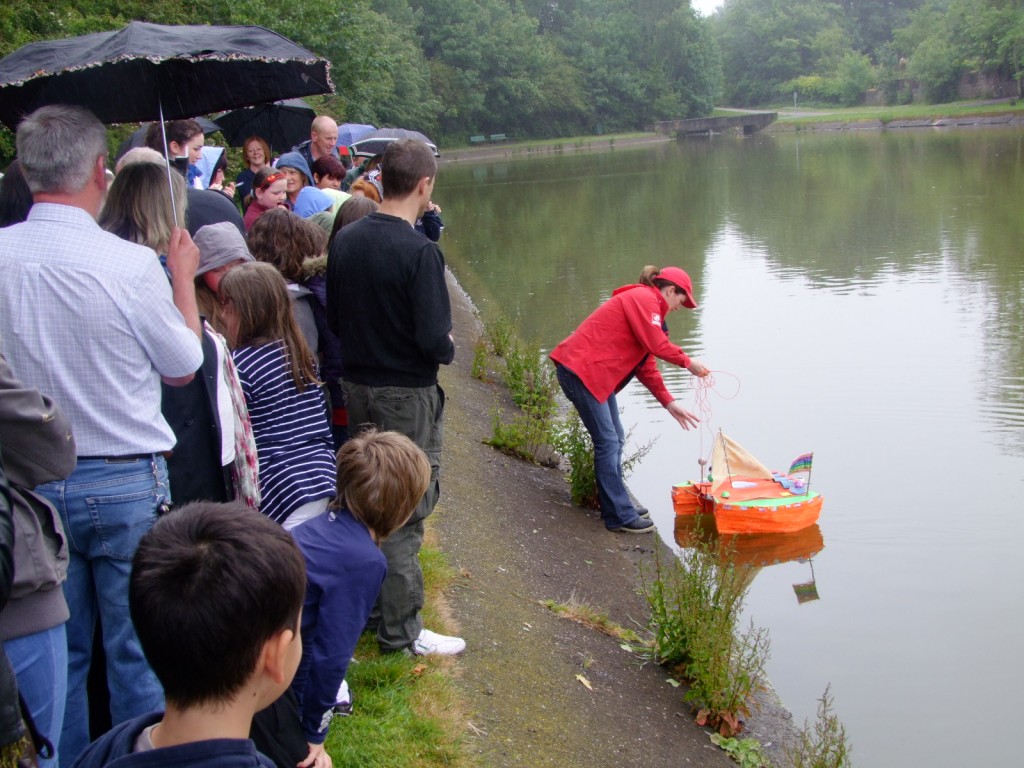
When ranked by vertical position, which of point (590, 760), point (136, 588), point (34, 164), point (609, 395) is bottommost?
point (590, 760)

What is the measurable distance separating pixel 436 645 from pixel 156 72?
266 centimetres

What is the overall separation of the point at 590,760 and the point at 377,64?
3352cm

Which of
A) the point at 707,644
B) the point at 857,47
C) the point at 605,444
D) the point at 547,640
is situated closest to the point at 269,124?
the point at 605,444

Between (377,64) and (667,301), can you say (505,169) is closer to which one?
(377,64)

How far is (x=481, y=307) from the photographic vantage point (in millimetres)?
17188

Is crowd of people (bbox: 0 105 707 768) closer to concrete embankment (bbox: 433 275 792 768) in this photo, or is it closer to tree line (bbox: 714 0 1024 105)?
concrete embankment (bbox: 433 275 792 768)

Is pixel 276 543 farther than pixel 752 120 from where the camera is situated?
No

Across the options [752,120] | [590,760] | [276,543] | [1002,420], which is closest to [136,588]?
[276,543]

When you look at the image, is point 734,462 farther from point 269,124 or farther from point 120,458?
point 269,124

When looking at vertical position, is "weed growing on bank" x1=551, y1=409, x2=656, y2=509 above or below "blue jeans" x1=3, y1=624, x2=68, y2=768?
below

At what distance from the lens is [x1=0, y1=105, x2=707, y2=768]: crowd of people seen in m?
1.88

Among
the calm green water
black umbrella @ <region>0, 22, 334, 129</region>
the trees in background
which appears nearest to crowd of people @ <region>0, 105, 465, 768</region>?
black umbrella @ <region>0, 22, 334, 129</region>

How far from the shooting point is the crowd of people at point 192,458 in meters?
1.89

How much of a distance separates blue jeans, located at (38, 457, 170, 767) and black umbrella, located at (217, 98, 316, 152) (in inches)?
358
